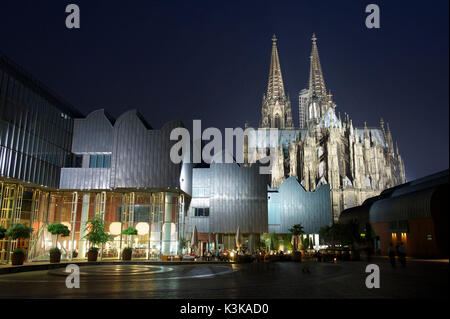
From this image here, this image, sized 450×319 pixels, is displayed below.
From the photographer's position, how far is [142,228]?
111 ft

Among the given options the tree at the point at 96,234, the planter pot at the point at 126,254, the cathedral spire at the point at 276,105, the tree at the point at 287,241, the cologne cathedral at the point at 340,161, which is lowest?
the planter pot at the point at 126,254

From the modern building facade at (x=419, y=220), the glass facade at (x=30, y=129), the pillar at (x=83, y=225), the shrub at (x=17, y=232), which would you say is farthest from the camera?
the pillar at (x=83, y=225)

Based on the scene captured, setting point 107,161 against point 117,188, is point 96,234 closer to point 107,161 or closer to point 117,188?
point 117,188

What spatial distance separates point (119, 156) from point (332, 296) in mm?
27994

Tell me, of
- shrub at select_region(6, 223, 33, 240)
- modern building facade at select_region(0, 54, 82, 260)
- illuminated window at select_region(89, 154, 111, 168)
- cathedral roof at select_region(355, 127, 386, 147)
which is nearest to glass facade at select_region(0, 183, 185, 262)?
modern building facade at select_region(0, 54, 82, 260)

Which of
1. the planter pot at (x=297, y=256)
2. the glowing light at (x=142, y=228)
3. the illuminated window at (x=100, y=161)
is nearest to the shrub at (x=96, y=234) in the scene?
the glowing light at (x=142, y=228)

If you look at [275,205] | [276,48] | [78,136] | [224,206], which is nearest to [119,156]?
[78,136]

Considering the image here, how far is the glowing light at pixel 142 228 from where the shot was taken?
3375cm

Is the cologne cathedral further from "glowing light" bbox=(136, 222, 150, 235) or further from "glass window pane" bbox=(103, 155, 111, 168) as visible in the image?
"glass window pane" bbox=(103, 155, 111, 168)

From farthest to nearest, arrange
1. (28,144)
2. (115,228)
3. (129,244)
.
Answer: (129,244), (115,228), (28,144)

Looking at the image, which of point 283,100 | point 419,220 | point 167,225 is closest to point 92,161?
point 167,225

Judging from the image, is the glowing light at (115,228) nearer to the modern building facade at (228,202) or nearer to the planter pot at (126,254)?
the planter pot at (126,254)

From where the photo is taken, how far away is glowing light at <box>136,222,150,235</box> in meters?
33.8
